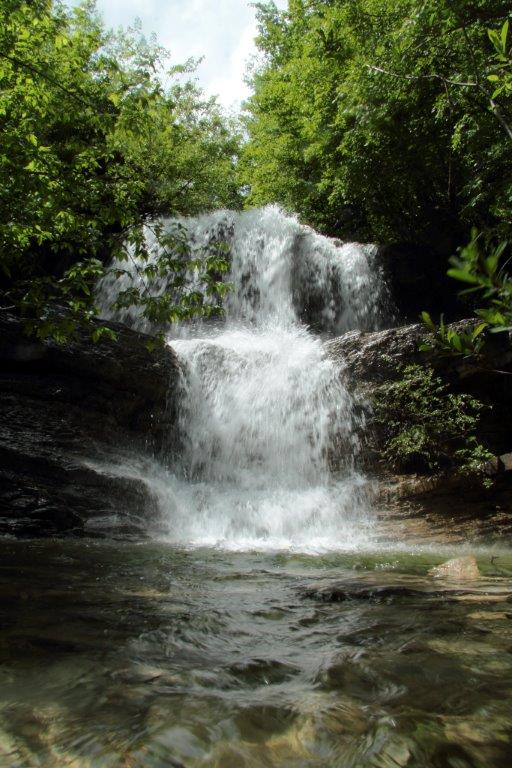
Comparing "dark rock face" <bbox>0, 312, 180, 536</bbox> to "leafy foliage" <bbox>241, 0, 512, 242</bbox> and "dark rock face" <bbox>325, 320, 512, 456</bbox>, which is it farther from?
"leafy foliage" <bbox>241, 0, 512, 242</bbox>

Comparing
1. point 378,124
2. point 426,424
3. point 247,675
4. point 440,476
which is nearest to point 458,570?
point 247,675

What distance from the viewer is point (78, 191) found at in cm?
603

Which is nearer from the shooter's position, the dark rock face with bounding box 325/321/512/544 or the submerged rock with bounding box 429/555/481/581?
the submerged rock with bounding box 429/555/481/581

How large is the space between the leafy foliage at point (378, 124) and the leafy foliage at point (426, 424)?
11.9 feet

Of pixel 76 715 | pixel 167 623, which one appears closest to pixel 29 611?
pixel 167 623

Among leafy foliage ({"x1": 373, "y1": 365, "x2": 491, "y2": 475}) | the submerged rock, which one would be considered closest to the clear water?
the submerged rock

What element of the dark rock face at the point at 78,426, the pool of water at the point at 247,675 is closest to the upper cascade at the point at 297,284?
the dark rock face at the point at 78,426

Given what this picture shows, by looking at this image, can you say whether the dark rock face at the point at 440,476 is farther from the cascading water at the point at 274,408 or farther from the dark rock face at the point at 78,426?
the dark rock face at the point at 78,426

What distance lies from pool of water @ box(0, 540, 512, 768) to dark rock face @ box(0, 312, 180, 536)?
3352mm

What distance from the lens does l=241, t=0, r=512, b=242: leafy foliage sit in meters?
9.98

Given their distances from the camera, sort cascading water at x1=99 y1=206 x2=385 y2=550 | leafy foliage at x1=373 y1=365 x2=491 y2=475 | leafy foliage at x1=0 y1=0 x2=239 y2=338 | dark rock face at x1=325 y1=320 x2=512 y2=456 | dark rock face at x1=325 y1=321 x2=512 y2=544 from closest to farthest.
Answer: leafy foliage at x1=0 y1=0 x2=239 y2=338, dark rock face at x1=325 y1=321 x2=512 y2=544, cascading water at x1=99 y1=206 x2=385 y2=550, leafy foliage at x1=373 y1=365 x2=491 y2=475, dark rock face at x1=325 y1=320 x2=512 y2=456

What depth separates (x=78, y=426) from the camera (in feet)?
32.6

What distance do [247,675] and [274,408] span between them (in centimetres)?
955

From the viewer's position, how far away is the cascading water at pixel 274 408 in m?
9.17
